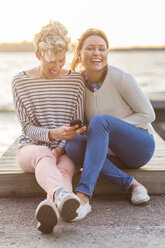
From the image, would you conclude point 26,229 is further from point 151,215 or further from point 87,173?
point 151,215

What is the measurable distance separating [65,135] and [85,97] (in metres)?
0.54

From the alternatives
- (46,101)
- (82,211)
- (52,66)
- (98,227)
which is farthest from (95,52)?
(98,227)

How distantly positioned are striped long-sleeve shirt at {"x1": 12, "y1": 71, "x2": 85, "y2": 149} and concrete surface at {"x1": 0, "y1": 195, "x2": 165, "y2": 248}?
602 millimetres

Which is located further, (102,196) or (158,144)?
(158,144)

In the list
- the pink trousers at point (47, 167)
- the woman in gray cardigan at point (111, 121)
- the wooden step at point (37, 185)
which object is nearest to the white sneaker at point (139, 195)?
the woman in gray cardigan at point (111, 121)

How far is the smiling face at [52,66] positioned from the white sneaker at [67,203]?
104 centimetres

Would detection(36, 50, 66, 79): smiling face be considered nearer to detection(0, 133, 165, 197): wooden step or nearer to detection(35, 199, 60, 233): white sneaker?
detection(0, 133, 165, 197): wooden step

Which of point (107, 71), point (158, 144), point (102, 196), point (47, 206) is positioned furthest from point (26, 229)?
point (158, 144)

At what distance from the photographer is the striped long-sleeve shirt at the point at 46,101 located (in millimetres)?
3273

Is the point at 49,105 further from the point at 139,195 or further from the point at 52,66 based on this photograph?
the point at 139,195

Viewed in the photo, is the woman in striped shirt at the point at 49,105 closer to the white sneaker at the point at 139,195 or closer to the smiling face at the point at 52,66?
the smiling face at the point at 52,66

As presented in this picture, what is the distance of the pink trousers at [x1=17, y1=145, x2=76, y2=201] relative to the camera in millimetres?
2706

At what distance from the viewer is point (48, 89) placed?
3.29m

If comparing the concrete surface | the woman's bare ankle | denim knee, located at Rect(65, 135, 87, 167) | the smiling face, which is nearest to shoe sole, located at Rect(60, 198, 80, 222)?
the concrete surface
